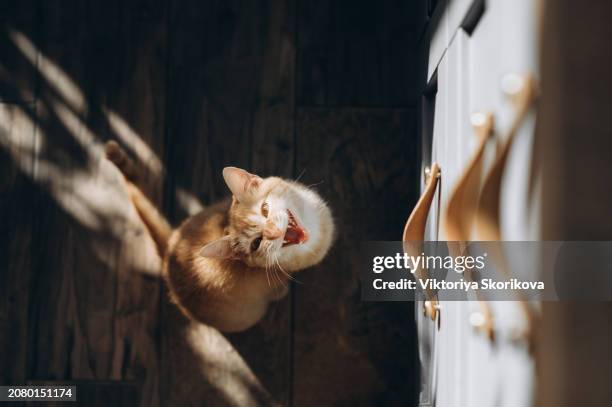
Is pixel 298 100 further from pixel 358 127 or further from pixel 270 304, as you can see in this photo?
pixel 270 304

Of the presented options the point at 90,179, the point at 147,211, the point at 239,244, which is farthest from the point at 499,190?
the point at 90,179

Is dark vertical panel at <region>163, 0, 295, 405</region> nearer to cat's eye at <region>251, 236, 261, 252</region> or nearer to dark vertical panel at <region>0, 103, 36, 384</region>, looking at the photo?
cat's eye at <region>251, 236, 261, 252</region>

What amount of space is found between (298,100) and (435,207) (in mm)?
494

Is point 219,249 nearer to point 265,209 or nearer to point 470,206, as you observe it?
point 265,209

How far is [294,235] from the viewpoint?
1.24m

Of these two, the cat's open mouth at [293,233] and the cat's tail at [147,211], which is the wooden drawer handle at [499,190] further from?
the cat's tail at [147,211]

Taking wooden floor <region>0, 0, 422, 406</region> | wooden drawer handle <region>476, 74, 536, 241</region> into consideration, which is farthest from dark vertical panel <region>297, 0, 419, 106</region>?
wooden drawer handle <region>476, 74, 536, 241</region>

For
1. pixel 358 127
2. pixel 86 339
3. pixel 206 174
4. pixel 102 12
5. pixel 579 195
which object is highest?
pixel 102 12

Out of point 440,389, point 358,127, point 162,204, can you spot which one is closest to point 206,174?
point 162,204

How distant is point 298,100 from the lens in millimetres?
1425

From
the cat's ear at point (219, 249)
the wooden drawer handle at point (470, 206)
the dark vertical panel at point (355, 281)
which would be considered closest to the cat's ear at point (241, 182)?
the cat's ear at point (219, 249)

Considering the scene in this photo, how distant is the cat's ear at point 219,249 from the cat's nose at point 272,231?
9 cm

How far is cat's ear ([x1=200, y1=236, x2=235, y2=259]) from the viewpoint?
116cm

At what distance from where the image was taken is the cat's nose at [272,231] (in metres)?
1.17
